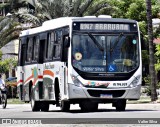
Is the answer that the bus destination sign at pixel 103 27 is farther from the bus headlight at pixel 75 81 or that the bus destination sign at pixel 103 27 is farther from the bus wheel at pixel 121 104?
the bus wheel at pixel 121 104

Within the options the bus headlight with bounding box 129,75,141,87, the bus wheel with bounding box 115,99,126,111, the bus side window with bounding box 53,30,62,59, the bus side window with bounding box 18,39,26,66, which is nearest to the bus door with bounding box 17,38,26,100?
the bus side window with bounding box 18,39,26,66

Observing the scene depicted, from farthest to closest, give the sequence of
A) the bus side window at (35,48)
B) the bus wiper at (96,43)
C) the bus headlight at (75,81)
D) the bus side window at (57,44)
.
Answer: the bus side window at (35,48) < the bus side window at (57,44) < the bus wiper at (96,43) < the bus headlight at (75,81)

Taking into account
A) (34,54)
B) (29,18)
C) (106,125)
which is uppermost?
(29,18)

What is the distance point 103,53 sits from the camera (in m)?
25.8

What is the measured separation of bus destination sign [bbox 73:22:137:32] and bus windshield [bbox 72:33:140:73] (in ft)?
0.74

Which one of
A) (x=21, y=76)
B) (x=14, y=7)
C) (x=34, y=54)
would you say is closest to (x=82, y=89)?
(x=34, y=54)

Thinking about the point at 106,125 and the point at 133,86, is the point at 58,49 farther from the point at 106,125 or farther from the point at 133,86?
the point at 106,125

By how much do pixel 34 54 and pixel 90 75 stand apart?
4905 millimetres

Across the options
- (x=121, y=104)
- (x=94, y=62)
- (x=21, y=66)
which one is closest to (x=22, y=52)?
(x=21, y=66)

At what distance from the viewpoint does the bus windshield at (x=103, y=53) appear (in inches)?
1006

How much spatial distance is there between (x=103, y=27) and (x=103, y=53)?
3.21ft

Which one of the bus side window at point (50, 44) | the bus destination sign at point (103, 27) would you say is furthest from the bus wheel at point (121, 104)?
the bus side window at point (50, 44)

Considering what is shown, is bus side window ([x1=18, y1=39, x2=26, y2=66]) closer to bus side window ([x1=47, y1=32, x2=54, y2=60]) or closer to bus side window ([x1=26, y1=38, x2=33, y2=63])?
bus side window ([x1=26, y1=38, x2=33, y2=63])

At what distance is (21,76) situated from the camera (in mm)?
32125
